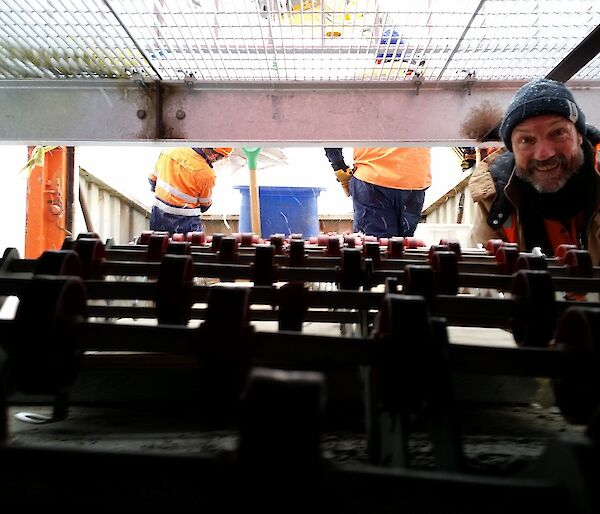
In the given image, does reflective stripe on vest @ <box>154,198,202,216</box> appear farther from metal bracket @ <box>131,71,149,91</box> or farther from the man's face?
the man's face

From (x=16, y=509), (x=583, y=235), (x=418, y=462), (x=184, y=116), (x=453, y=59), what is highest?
(x=453, y=59)

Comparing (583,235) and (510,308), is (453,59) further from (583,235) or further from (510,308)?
(510,308)

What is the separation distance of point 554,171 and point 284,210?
3174mm

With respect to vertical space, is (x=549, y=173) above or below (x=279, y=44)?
below

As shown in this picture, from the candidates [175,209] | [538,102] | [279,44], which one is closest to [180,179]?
[175,209]

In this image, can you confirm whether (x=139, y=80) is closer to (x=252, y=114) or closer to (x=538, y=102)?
(x=252, y=114)

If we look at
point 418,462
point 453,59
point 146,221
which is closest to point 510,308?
point 418,462

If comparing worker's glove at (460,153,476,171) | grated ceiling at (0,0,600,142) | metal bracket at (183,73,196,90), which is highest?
worker's glove at (460,153,476,171)

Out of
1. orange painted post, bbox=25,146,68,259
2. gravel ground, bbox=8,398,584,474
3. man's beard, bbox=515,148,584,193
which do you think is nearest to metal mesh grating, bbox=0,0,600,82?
man's beard, bbox=515,148,584,193

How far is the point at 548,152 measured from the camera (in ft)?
5.87

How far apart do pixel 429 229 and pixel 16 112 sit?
3234 mm

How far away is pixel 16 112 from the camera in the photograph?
61.3 inches

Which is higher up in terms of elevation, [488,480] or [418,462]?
[488,480]

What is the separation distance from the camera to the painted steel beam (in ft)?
5.11
